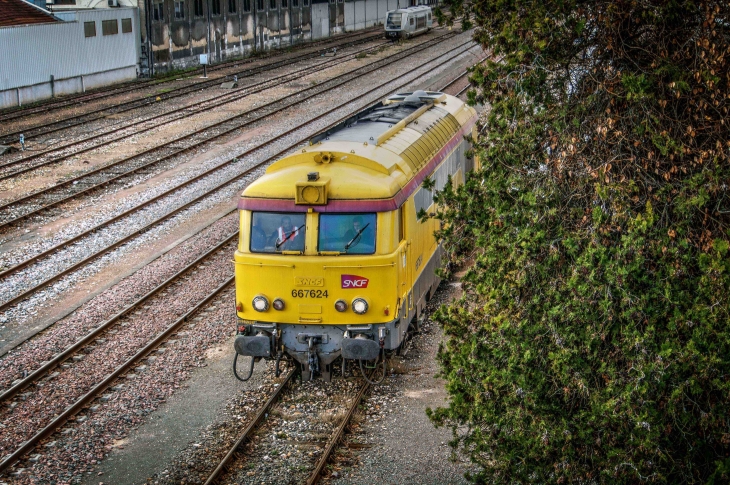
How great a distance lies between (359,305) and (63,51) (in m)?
29.3

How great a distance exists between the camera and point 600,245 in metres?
7.39

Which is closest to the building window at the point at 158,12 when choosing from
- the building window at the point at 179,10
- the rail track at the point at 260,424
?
the building window at the point at 179,10

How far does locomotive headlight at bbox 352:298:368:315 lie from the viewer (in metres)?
10.7

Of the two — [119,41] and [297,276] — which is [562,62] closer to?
[297,276]

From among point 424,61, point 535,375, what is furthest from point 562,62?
point 424,61

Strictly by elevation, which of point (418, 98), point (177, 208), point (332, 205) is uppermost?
point (418, 98)

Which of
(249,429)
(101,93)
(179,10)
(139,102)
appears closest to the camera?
(249,429)

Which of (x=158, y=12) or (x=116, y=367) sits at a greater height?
(x=158, y=12)

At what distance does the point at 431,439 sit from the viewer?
10453 mm

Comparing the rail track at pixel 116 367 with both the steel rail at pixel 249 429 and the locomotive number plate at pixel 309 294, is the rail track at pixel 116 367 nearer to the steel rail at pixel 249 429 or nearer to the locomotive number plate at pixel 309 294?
the steel rail at pixel 249 429

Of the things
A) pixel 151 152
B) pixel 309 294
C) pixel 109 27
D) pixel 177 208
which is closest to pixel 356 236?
pixel 309 294

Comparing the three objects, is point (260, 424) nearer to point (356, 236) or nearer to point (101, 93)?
point (356, 236)

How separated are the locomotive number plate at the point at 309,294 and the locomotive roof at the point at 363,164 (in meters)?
0.97

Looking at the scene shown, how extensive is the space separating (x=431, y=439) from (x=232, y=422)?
2377mm
